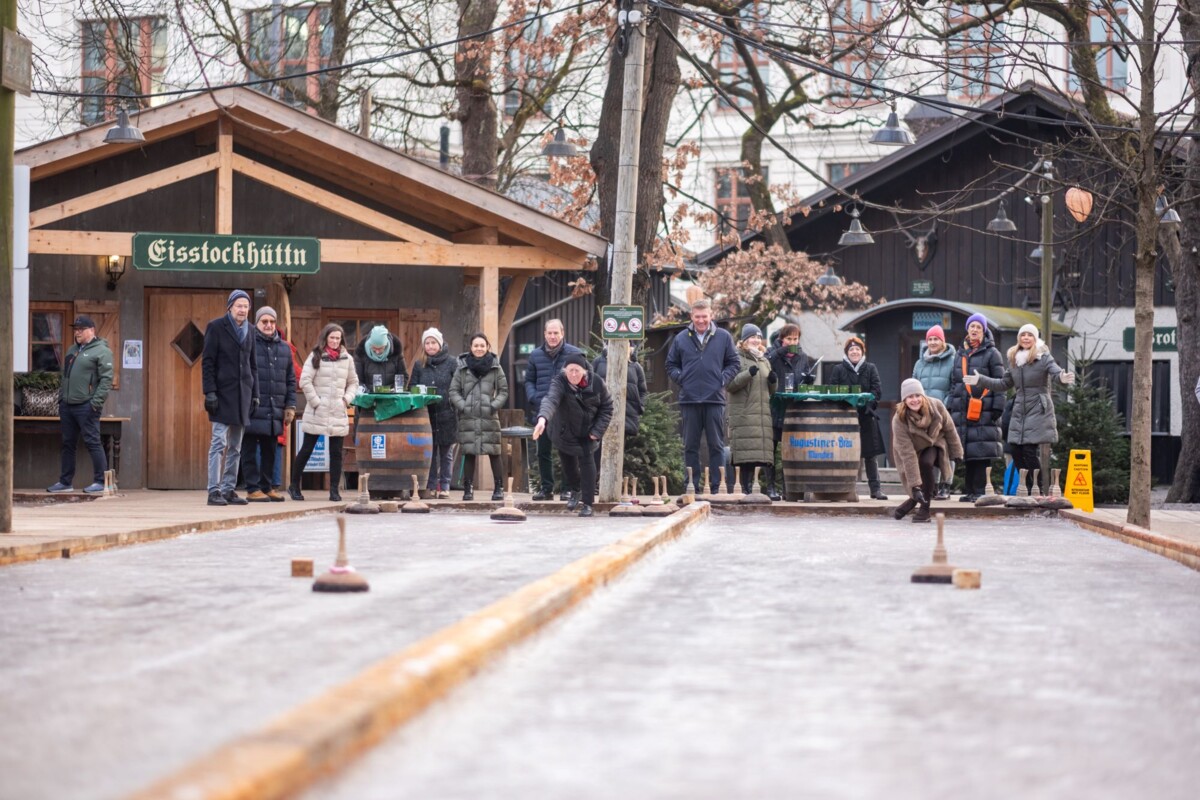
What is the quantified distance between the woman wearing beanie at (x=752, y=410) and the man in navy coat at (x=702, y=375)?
0.15 meters

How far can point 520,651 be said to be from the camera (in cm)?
718

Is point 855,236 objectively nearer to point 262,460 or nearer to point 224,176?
point 224,176

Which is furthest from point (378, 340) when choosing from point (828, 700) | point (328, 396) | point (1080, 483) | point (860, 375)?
point (828, 700)

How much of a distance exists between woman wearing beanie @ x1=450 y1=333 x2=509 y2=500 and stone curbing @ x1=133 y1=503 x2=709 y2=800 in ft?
31.9

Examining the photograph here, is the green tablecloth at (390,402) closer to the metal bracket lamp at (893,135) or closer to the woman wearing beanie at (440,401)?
the woman wearing beanie at (440,401)

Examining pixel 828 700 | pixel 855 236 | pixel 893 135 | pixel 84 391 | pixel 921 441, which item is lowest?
pixel 828 700

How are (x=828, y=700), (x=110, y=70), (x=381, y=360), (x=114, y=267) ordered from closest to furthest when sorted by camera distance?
(x=828, y=700) → (x=381, y=360) → (x=114, y=267) → (x=110, y=70)

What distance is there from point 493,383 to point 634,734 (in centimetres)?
1298

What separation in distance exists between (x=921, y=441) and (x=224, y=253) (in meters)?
8.04

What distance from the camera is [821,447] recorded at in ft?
60.0

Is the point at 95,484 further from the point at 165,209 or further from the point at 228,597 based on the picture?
the point at 228,597

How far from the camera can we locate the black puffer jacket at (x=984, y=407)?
1773 cm

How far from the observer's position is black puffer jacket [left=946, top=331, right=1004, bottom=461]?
58.2ft

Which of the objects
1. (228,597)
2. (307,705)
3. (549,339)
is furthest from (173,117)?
(307,705)
